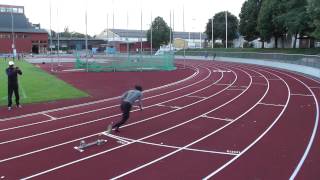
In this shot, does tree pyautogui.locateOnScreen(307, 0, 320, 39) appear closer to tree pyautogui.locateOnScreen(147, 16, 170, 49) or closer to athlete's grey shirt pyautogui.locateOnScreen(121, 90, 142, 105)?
athlete's grey shirt pyautogui.locateOnScreen(121, 90, 142, 105)

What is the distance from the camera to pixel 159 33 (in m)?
84.2

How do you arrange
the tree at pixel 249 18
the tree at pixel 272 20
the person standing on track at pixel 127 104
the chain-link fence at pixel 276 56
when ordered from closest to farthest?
1. the person standing on track at pixel 127 104
2. the chain-link fence at pixel 276 56
3. the tree at pixel 272 20
4. the tree at pixel 249 18

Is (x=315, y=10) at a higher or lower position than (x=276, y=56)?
higher

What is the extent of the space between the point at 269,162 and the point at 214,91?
1291 cm

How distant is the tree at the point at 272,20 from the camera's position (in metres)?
47.0

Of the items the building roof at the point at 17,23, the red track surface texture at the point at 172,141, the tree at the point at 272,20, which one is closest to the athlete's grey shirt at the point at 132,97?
the red track surface texture at the point at 172,141

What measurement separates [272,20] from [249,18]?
1228cm

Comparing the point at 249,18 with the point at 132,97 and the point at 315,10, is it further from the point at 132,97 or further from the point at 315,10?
the point at 132,97

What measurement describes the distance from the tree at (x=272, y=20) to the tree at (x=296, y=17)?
1584mm

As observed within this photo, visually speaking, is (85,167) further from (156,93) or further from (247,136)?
(156,93)

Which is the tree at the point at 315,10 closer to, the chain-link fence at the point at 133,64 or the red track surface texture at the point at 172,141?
the red track surface texture at the point at 172,141

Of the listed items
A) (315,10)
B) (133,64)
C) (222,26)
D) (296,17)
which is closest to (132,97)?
(315,10)

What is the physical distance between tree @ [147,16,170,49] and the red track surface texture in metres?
67.4

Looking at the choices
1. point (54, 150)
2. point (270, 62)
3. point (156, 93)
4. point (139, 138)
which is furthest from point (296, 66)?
point (54, 150)
